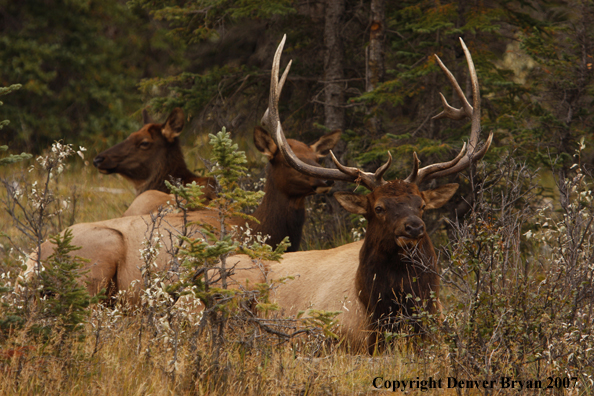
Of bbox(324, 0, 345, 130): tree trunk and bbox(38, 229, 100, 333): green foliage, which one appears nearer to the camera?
bbox(38, 229, 100, 333): green foliage

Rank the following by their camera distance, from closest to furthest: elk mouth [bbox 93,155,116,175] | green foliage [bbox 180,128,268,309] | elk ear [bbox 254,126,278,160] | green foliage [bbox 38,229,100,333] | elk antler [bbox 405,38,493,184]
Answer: green foliage [bbox 180,128,268,309] < green foliage [bbox 38,229,100,333] < elk antler [bbox 405,38,493,184] < elk ear [bbox 254,126,278,160] < elk mouth [bbox 93,155,116,175]

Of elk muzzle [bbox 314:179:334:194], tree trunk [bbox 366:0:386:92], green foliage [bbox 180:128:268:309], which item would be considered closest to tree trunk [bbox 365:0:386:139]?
tree trunk [bbox 366:0:386:92]

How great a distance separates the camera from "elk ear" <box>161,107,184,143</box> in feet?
29.6

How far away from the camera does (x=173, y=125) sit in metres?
9.17

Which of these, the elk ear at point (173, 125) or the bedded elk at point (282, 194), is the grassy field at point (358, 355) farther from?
the elk ear at point (173, 125)

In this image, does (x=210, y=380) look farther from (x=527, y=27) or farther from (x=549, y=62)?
(x=527, y=27)

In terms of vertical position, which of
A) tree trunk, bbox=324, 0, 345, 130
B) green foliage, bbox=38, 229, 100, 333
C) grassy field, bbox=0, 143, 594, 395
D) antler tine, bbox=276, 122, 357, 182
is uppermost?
tree trunk, bbox=324, 0, 345, 130

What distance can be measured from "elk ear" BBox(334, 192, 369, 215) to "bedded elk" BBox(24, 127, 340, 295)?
1.24m

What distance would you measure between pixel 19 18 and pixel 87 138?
3359 millimetres

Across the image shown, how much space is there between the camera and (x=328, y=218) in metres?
9.16

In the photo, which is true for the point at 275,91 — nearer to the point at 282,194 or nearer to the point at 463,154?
the point at 282,194

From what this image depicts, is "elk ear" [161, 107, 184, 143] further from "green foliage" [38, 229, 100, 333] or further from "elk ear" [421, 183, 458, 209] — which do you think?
"green foliage" [38, 229, 100, 333]

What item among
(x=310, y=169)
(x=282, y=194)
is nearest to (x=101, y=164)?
(x=282, y=194)

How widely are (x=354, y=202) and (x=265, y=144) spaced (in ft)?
6.86
